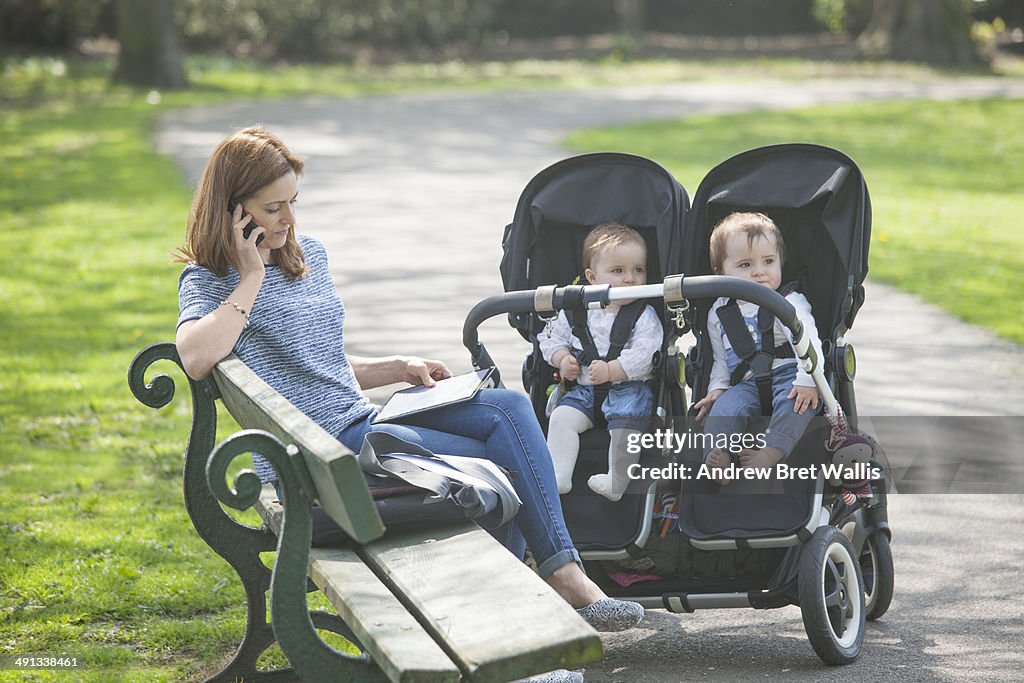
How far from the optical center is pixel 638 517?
4293 mm

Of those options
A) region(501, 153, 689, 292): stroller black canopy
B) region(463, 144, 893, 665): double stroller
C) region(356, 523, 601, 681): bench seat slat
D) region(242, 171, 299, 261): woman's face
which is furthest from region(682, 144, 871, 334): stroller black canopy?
region(356, 523, 601, 681): bench seat slat

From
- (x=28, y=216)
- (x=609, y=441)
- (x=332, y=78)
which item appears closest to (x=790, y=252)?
(x=609, y=441)

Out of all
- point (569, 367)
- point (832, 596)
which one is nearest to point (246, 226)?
point (569, 367)

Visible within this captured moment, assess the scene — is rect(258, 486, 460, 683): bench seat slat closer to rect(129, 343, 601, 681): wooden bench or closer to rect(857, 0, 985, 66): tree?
rect(129, 343, 601, 681): wooden bench

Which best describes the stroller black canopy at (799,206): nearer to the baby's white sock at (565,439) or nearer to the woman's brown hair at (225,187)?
the baby's white sock at (565,439)

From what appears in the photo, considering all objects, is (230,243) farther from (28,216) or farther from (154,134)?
(154,134)

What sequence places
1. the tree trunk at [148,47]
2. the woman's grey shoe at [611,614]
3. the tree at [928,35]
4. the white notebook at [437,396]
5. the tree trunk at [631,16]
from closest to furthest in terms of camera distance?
the woman's grey shoe at [611,614] < the white notebook at [437,396] < the tree trunk at [148,47] < the tree at [928,35] < the tree trunk at [631,16]

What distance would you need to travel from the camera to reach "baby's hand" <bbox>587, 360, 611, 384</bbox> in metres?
4.60

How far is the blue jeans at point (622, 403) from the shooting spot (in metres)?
4.59

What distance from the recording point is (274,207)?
159 inches

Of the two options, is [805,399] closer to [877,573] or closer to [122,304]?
[877,573]

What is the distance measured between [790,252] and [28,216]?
1120 cm

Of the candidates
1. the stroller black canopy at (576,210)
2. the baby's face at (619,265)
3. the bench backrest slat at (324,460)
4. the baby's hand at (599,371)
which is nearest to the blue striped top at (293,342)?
the bench backrest slat at (324,460)

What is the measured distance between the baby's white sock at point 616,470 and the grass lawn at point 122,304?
1.21 m
